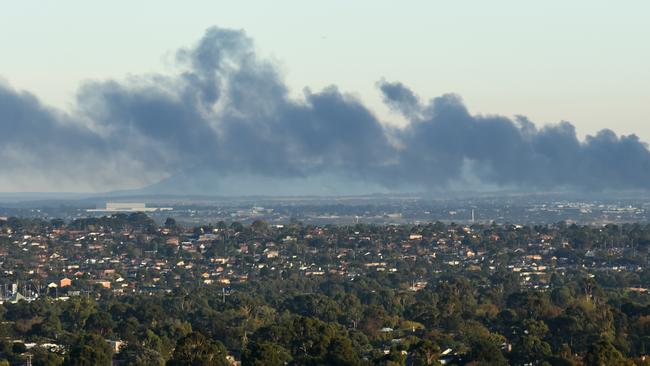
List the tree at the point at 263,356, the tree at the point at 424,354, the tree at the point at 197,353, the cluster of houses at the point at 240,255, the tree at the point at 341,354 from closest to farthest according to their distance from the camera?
the tree at the point at 263,356, the tree at the point at 197,353, the tree at the point at 341,354, the tree at the point at 424,354, the cluster of houses at the point at 240,255

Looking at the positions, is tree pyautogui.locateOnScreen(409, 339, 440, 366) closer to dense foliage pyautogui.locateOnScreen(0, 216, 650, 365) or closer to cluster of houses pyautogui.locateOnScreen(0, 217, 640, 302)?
dense foliage pyautogui.locateOnScreen(0, 216, 650, 365)

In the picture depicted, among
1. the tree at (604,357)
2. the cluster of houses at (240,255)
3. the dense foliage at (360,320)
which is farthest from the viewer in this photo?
the cluster of houses at (240,255)

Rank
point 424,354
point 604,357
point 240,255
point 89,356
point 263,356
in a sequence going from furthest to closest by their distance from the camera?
point 240,255
point 424,354
point 89,356
point 263,356
point 604,357

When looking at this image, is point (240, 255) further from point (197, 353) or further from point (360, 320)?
point (197, 353)

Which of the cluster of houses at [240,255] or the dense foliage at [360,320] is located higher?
the cluster of houses at [240,255]

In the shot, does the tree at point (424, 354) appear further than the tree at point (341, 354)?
Yes

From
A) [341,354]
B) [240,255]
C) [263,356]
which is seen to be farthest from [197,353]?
[240,255]

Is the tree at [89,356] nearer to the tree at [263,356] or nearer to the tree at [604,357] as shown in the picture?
the tree at [263,356]

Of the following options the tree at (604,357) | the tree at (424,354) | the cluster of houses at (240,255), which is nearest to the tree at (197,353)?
the tree at (424,354)

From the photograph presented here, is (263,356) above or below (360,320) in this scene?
above

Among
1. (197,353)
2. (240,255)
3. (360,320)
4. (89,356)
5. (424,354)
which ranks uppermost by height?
(240,255)
